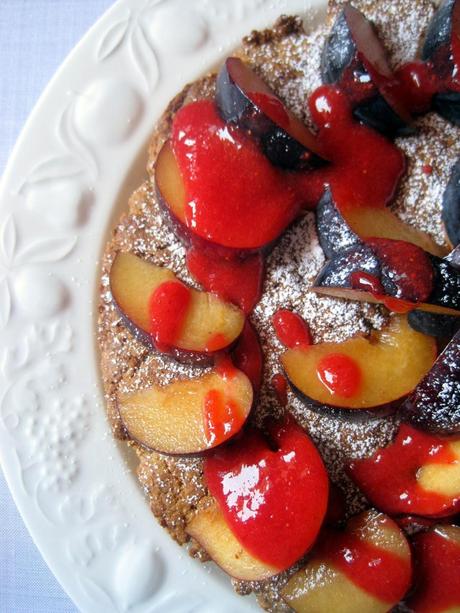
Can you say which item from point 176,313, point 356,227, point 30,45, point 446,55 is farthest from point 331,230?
point 30,45

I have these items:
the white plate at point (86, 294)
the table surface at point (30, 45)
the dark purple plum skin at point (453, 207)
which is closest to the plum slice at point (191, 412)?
the white plate at point (86, 294)

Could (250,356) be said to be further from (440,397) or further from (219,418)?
(440,397)

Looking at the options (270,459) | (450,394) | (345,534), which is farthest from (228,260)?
(345,534)

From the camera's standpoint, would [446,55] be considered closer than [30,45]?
Yes

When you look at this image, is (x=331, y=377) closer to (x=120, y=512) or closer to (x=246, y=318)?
(x=246, y=318)

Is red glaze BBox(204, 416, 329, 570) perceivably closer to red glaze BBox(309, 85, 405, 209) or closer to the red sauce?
the red sauce

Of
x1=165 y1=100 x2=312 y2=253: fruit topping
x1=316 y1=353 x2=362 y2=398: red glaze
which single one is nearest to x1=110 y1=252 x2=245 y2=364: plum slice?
x1=165 y1=100 x2=312 y2=253: fruit topping

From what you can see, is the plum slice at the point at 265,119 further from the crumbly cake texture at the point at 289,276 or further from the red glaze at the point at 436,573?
the red glaze at the point at 436,573
